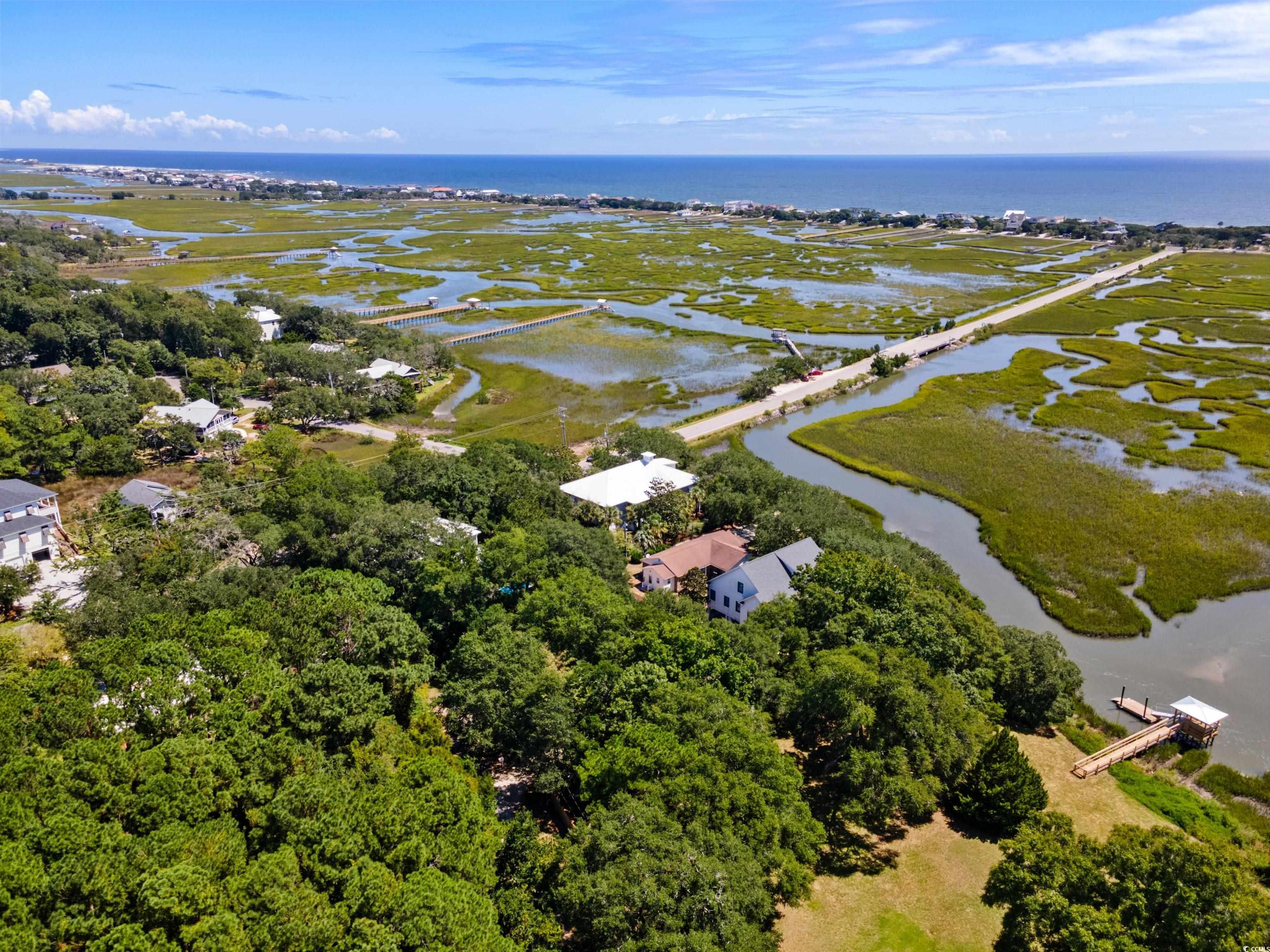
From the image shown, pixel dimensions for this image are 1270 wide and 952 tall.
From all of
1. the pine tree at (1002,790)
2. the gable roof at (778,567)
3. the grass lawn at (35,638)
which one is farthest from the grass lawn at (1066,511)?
the grass lawn at (35,638)

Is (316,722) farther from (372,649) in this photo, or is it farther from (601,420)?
(601,420)

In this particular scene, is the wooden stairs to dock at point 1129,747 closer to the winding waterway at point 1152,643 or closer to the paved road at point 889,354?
the winding waterway at point 1152,643

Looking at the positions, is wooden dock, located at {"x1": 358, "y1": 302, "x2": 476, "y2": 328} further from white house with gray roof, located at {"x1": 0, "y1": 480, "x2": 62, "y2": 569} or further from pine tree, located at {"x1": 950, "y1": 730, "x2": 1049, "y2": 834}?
pine tree, located at {"x1": 950, "y1": 730, "x2": 1049, "y2": 834}

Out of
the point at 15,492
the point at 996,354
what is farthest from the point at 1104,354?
the point at 15,492

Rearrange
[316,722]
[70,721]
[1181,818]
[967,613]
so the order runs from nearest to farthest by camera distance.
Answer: [70,721] < [316,722] < [1181,818] < [967,613]

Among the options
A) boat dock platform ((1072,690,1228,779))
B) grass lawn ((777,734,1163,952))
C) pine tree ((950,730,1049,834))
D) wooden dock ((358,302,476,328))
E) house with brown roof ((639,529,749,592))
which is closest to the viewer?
grass lawn ((777,734,1163,952))

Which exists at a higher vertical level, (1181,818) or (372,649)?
(372,649)

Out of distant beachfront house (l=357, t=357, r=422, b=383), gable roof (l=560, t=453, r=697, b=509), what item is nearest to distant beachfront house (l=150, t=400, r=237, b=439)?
distant beachfront house (l=357, t=357, r=422, b=383)

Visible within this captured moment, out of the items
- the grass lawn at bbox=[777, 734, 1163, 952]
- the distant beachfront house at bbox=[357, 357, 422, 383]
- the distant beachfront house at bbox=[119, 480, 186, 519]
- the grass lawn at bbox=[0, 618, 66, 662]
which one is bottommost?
the grass lawn at bbox=[777, 734, 1163, 952]
